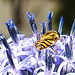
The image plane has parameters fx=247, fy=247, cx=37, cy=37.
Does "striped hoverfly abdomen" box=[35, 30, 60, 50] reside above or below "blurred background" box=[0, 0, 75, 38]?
below

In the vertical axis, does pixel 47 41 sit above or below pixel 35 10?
below

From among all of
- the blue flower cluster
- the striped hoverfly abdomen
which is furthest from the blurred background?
the striped hoverfly abdomen

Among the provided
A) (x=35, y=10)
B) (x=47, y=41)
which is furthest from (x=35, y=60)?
(x=35, y=10)

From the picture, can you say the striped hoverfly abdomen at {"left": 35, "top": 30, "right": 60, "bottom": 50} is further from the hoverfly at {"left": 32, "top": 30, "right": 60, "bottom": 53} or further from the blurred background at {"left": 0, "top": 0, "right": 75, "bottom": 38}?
the blurred background at {"left": 0, "top": 0, "right": 75, "bottom": 38}

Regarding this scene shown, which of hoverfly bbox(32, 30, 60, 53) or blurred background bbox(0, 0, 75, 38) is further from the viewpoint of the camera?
blurred background bbox(0, 0, 75, 38)

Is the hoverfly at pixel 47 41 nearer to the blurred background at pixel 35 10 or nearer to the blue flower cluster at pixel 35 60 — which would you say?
the blue flower cluster at pixel 35 60

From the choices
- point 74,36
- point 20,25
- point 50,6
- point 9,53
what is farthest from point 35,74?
point 50,6

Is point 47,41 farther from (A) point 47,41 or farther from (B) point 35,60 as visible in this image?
(B) point 35,60

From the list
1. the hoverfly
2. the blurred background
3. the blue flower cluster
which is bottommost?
the blue flower cluster

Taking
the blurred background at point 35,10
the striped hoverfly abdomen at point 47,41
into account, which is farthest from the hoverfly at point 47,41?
the blurred background at point 35,10
